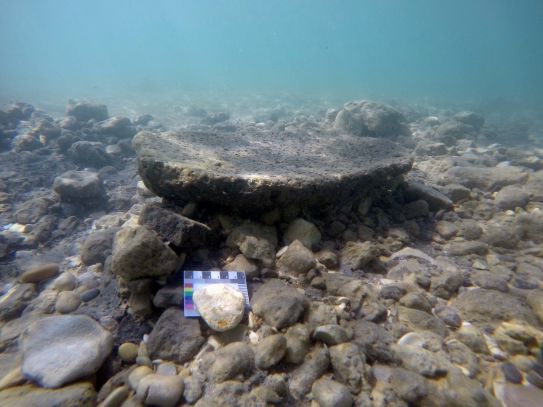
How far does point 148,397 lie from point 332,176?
2.77m

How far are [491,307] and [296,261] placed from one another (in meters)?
1.88

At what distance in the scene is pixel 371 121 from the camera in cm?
959

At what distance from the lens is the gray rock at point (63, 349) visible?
2.06 metres

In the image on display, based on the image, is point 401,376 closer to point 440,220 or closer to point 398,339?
point 398,339

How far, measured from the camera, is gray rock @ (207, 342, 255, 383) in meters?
2.07

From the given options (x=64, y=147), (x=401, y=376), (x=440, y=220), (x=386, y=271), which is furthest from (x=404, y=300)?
(x=64, y=147)

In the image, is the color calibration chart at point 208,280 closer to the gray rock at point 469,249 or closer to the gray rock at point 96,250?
the gray rock at point 96,250

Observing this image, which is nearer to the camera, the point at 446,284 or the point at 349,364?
the point at 349,364

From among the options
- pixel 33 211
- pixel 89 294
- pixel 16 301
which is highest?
pixel 89 294

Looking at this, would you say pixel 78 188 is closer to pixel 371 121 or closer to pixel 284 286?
pixel 284 286

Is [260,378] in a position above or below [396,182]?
below

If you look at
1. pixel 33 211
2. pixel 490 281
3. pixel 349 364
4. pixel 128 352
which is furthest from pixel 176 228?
pixel 33 211

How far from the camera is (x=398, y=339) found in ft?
8.07

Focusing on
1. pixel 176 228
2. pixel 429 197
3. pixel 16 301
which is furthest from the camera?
pixel 429 197
